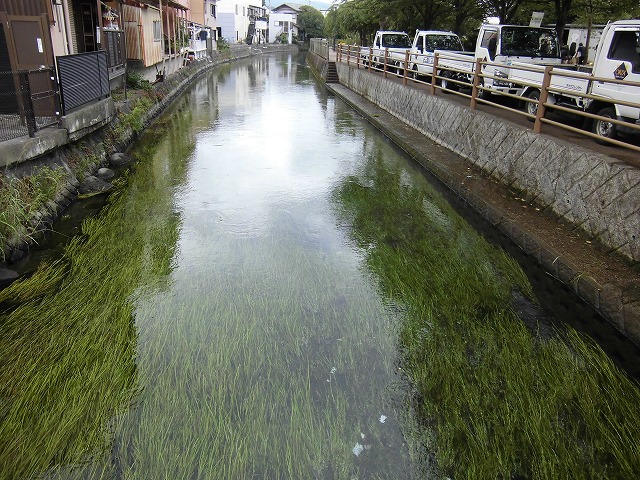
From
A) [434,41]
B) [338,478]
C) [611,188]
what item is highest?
[434,41]

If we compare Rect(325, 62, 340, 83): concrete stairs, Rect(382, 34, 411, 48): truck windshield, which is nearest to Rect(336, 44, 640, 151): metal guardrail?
Rect(325, 62, 340, 83): concrete stairs

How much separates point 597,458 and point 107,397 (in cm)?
320

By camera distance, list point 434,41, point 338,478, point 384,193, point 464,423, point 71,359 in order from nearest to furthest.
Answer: point 338,478 < point 464,423 < point 71,359 < point 384,193 < point 434,41

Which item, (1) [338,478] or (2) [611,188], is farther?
(2) [611,188]

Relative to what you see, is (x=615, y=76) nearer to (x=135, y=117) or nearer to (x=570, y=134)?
(x=570, y=134)

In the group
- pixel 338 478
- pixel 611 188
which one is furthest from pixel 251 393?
pixel 611 188

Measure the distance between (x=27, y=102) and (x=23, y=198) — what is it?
1436mm

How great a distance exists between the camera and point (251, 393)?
350cm

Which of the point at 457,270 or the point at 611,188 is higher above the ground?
the point at 611,188

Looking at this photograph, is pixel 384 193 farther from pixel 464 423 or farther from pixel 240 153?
pixel 464 423

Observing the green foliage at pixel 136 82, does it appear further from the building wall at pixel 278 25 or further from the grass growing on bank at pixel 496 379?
the building wall at pixel 278 25

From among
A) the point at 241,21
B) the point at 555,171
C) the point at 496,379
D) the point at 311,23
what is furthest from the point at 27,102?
the point at 311,23

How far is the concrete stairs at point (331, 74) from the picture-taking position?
24.6 m

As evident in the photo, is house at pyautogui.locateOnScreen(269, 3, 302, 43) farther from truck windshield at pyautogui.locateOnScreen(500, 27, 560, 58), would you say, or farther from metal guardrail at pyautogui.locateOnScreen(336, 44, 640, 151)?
truck windshield at pyautogui.locateOnScreen(500, 27, 560, 58)
